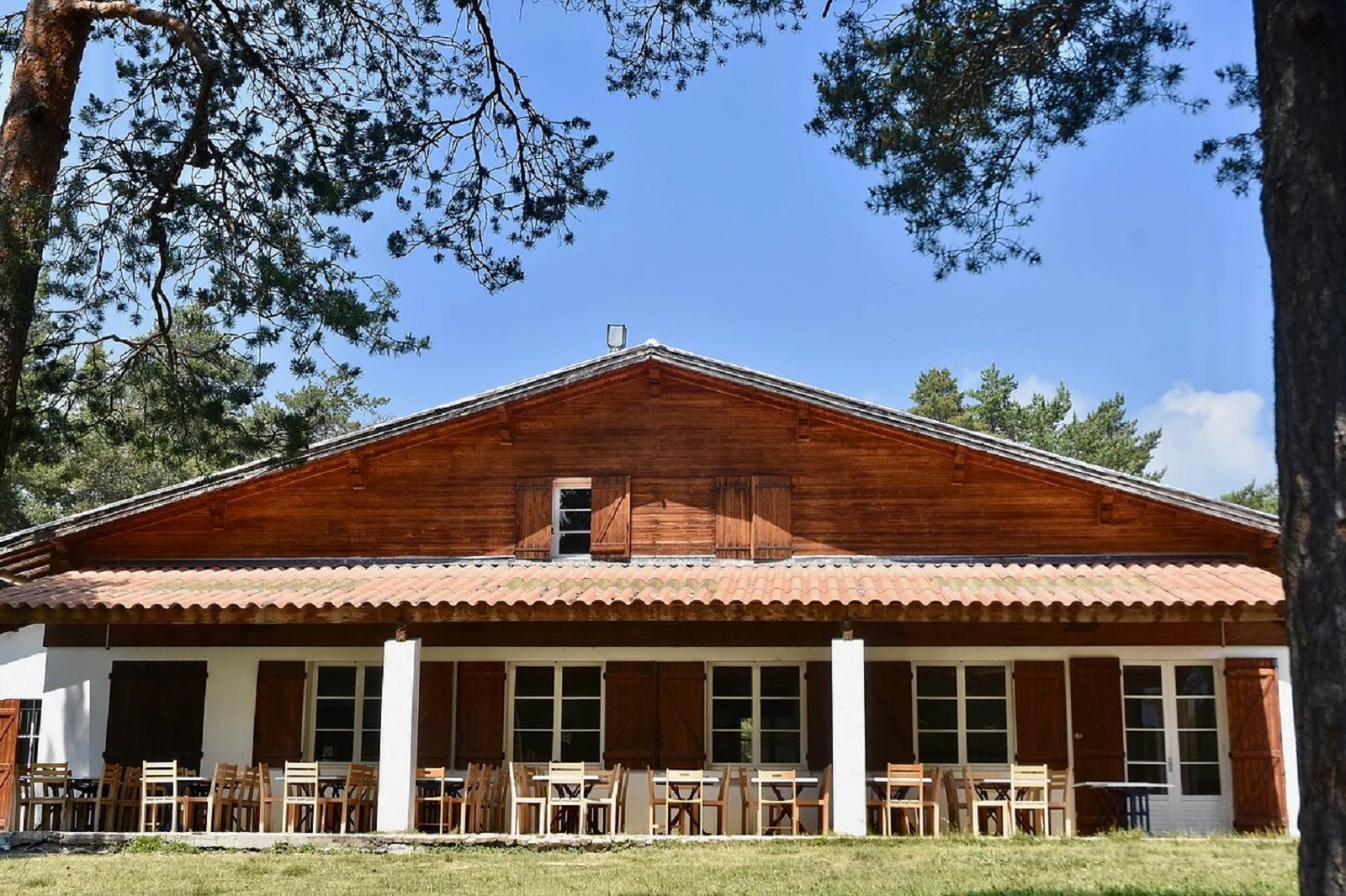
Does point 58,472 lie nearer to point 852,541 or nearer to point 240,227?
point 852,541

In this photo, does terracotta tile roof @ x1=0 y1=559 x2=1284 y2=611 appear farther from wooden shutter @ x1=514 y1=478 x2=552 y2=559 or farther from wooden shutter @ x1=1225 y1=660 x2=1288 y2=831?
wooden shutter @ x1=1225 y1=660 x2=1288 y2=831

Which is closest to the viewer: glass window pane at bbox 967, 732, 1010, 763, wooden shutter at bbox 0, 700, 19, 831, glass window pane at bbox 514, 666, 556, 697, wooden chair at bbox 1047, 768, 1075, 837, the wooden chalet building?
wooden chair at bbox 1047, 768, 1075, 837

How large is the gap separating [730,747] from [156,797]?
6.02 metres

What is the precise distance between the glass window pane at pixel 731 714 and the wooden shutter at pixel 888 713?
1294mm

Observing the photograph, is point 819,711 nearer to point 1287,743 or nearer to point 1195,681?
point 1195,681

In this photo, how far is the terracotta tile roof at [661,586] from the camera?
521 inches

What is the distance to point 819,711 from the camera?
14.9 meters

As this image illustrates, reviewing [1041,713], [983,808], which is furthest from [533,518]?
[1041,713]

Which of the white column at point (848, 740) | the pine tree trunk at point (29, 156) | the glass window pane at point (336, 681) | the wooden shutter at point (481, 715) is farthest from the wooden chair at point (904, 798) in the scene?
the pine tree trunk at point (29, 156)

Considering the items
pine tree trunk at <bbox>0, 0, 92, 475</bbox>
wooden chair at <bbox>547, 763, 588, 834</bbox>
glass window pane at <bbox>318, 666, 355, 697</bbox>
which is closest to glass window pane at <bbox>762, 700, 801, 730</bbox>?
wooden chair at <bbox>547, 763, 588, 834</bbox>

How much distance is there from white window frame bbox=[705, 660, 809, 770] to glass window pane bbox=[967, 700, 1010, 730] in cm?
180

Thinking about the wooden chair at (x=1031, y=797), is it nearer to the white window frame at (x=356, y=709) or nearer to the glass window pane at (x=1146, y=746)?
the glass window pane at (x=1146, y=746)

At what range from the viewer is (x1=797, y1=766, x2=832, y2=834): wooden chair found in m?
13.4

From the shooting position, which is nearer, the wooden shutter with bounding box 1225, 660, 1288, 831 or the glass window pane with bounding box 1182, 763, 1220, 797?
the wooden shutter with bounding box 1225, 660, 1288, 831
